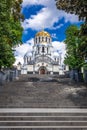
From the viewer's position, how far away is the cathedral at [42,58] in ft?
286

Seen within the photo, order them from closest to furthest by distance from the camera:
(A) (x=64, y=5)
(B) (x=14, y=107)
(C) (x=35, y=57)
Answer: (B) (x=14, y=107), (A) (x=64, y=5), (C) (x=35, y=57)

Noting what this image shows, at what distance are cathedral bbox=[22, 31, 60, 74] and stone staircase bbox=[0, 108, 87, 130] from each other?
71.5m

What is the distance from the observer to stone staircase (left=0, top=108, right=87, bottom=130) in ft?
42.3

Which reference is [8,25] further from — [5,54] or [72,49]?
[72,49]

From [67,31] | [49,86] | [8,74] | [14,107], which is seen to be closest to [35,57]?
[67,31]

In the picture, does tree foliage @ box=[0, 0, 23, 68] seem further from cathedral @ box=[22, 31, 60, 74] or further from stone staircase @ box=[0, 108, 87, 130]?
cathedral @ box=[22, 31, 60, 74]

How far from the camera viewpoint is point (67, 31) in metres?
46.7

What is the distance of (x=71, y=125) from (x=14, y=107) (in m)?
4.66

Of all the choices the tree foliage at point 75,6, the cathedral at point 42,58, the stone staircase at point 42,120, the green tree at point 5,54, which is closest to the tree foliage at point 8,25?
the green tree at point 5,54

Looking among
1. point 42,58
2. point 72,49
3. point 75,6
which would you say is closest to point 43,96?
point 75,6

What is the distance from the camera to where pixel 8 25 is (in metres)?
24.1

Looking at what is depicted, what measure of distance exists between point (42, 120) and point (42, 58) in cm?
7578

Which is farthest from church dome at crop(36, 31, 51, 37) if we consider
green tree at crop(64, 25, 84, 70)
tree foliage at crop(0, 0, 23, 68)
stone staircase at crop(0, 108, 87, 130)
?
stone staircase at crop(0, 108, 87, 130)

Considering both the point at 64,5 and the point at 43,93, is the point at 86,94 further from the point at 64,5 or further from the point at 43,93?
the point at 64,5
